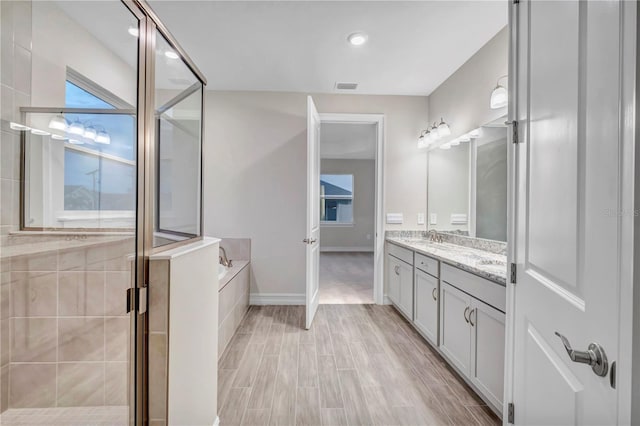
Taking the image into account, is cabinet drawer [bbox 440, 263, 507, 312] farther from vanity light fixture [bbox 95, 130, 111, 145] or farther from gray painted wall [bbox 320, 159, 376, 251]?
gray painted wall [bbox 320, 159, 376, 251]

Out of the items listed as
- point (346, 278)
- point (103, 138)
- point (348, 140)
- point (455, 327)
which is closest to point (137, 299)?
point (103, 138)

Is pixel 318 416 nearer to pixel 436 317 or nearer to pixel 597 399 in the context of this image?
pixel 436 317

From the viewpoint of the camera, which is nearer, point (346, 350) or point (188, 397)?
point (188, 397)

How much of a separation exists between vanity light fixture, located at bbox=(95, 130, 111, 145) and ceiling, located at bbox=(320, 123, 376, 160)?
359cm

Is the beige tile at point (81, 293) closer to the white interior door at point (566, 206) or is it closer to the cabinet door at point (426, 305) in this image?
the white interior door at point (566, 206)

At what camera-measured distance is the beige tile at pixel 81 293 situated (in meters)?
1.04

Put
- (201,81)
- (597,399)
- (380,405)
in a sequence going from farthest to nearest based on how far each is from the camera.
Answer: (380,405) → (201,81) → (597,399)

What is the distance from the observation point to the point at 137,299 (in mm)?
1025

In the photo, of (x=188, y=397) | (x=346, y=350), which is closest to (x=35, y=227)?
(x=188, y=397)

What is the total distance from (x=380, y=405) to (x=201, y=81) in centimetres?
222

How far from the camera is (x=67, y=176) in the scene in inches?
41.5

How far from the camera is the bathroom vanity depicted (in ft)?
5.32

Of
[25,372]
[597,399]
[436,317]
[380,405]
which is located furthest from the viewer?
[436,317]

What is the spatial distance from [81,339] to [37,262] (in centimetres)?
32
